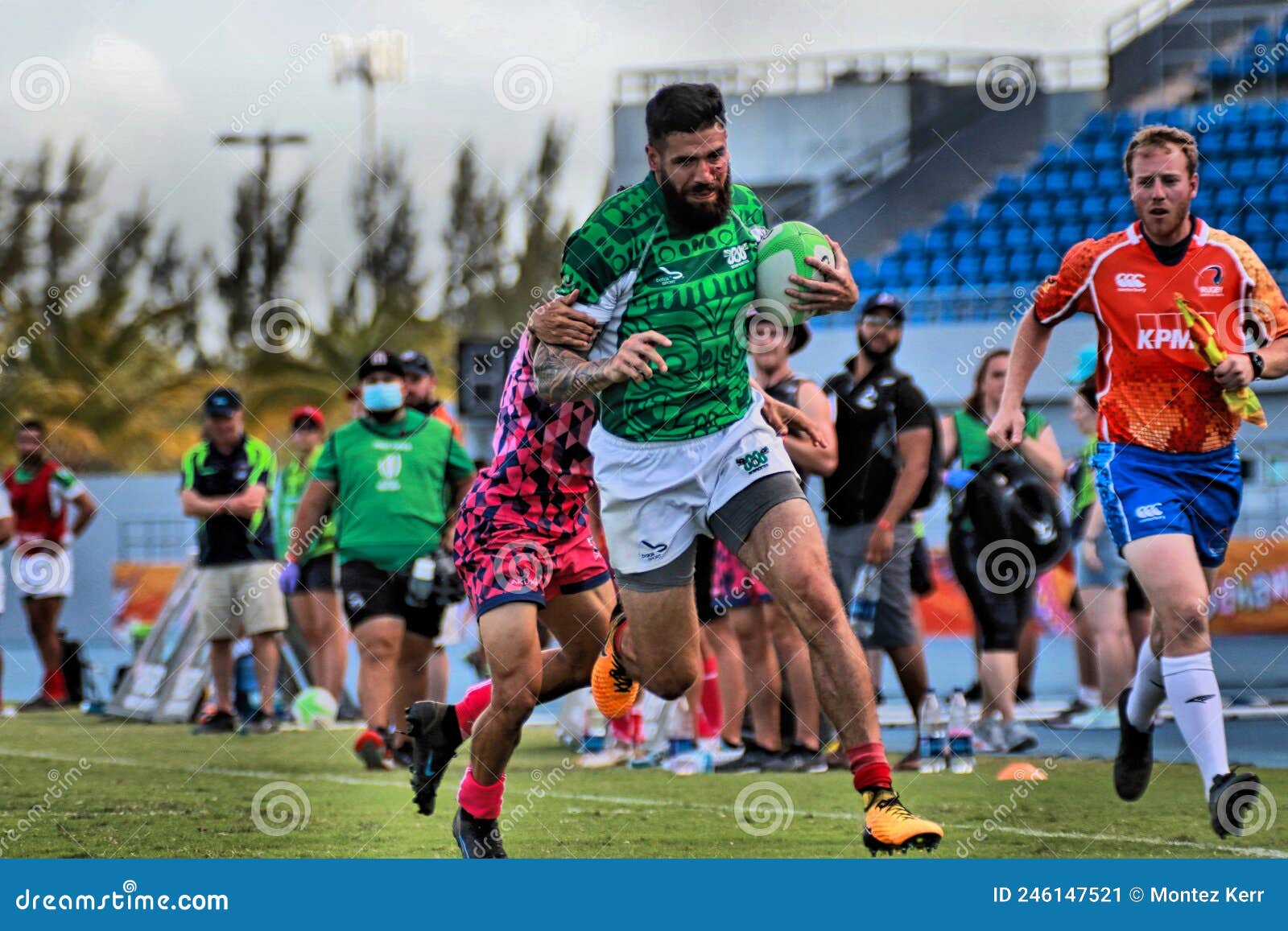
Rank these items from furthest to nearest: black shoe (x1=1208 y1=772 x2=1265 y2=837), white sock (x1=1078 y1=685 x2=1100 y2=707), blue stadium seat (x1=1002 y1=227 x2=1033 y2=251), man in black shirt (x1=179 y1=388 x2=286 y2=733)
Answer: blue stadium seat (x1=1002 y1=227 x2=1033 y2=251)
man in black shirt (x1=179 y1=388 x2=286 y2=733)
white sock (x1=1078 y1=685 x2=1100 y2=707)
black shoe (x1=1208 y1=772 x2=1265 y2=837)

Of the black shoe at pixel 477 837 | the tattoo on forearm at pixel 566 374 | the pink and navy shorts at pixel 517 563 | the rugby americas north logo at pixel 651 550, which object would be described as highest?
the tattoo on forearm at pixel 566 374

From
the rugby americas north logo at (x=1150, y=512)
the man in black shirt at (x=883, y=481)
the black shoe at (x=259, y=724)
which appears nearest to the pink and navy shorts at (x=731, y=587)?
the man in black shirt at (x=883, y=481)

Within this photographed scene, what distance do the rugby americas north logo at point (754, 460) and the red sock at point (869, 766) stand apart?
83cm

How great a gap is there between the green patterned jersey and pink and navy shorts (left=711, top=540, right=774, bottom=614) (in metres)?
3.22

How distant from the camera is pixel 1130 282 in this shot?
579cm

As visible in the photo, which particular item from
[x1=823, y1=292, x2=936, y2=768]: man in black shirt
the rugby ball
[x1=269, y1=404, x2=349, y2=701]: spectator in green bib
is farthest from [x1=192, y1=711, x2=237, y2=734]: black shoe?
[x1=823, y1=292, x2=936, y2=768]: man in black shirt

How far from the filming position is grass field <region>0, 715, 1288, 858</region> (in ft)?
19.2

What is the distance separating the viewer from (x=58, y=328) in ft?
96.3

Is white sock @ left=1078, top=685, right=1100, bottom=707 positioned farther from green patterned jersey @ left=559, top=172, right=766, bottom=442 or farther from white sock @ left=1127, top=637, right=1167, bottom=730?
green patterned jersey @ left=559, top=172, right=766, bottom=442

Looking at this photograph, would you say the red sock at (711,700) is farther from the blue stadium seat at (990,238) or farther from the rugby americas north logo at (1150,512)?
the blue stadium seat at (990,238)

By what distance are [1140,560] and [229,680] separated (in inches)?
283

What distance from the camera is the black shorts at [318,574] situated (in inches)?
415

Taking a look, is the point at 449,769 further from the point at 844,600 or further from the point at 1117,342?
the point at 1117,342

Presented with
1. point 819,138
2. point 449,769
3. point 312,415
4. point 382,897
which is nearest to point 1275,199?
point 819,138
